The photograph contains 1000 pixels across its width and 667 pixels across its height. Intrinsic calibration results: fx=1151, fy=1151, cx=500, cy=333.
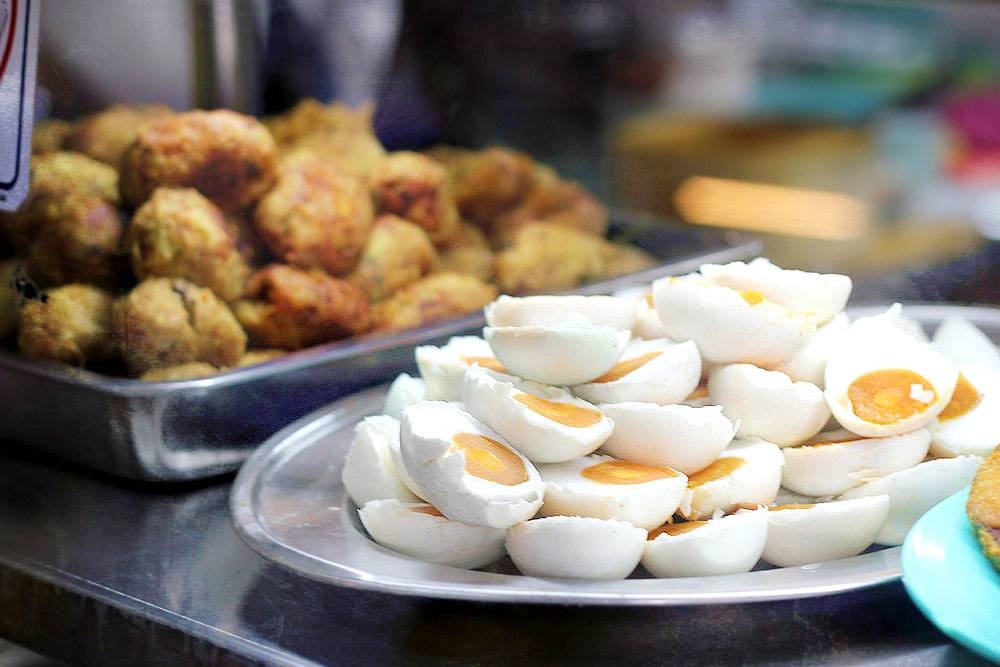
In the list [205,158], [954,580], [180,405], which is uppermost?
[205,158]

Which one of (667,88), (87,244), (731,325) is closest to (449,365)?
(731,325)

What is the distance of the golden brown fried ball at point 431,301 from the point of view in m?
1.41

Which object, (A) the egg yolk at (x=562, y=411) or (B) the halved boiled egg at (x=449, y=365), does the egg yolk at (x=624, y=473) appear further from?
(B) the halved boiled egg at (x=449, y=365)

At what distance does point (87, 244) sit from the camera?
122 centimetres

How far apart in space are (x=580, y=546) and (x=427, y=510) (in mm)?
134

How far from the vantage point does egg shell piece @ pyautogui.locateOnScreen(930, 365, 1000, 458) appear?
0.92 metres

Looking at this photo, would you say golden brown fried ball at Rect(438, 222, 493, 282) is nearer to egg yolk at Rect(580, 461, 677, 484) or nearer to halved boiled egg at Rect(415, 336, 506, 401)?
halved boiled egg at Rect(415, 336, 506, 401)

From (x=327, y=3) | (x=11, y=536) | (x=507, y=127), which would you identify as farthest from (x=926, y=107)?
(x=11, y=536)

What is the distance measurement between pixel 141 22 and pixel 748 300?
704 mm

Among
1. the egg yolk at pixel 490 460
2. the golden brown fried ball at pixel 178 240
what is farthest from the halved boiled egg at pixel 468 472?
the golden brown fried ball at pixel 178 240

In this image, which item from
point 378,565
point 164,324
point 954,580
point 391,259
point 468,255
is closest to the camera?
point 954,580

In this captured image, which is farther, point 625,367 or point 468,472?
point 625,367

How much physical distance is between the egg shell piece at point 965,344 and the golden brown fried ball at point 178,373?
2.39 ft

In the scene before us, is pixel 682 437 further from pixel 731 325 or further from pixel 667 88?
pixel 667 88
